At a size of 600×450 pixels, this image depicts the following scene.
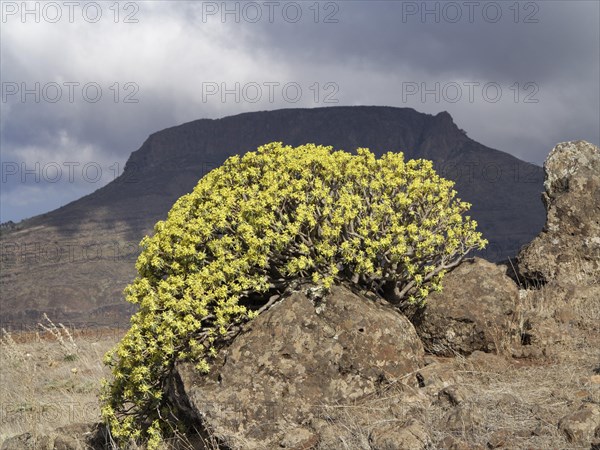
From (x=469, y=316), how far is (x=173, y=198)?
136 metres

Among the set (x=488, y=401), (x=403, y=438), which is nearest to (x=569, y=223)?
(x=488, y=401)

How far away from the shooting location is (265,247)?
780 centimetres

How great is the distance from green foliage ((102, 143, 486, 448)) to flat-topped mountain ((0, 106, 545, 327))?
3663cm

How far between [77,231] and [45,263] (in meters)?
12.1

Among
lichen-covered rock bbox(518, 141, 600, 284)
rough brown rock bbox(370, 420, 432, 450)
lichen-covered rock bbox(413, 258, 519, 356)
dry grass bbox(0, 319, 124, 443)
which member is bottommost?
dry grass bbox(0, 319, 124, 443)

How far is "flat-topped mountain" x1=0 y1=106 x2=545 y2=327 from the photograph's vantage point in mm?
96500

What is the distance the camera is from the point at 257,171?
896 cm

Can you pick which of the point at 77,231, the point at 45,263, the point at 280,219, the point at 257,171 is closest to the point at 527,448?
the point at 280,219

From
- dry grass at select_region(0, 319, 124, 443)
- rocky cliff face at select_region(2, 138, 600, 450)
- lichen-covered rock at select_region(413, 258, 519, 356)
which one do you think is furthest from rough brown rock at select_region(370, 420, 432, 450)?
dry grass at select_region(0, 319, 124, 443)

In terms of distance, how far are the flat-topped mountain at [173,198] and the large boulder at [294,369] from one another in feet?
125

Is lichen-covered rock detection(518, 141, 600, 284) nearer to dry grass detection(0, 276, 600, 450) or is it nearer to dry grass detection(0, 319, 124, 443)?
dry grass detection(0, 276, 600, 450)

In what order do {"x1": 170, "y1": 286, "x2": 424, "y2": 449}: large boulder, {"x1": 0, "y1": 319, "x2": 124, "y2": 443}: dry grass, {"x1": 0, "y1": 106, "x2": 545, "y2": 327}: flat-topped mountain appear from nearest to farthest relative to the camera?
{"x1": 170, "y1": 286, "x2": 424, "y2": 449}: large boulder, {"x1": 0, "y1": 319, "x2": 124, "y2": 443}: dry grass, {"x1": 0, "y1": 106, "x2": 545, "y2": 327}: flat-topped mountain

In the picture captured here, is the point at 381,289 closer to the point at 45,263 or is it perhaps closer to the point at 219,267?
the point at 219,267

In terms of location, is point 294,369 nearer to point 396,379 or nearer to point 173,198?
point 396,379
